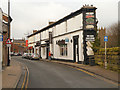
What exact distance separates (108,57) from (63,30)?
14.3 metres

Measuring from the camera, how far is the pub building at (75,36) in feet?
68.1

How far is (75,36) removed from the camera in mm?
23453

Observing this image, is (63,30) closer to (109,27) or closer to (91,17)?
(91,17)

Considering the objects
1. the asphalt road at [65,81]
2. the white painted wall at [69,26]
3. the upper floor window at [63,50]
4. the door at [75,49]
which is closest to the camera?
the asphalt road at [65,81]

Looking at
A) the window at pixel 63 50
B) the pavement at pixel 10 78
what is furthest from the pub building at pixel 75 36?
the pavement at pixel 10 78

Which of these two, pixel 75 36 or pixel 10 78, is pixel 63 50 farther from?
pixel 10 78

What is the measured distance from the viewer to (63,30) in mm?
28234

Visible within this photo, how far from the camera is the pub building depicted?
818 inches

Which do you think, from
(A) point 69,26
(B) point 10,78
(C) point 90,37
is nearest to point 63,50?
(A) point 69,26

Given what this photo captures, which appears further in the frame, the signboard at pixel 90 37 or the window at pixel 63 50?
the window at pixel 63 50

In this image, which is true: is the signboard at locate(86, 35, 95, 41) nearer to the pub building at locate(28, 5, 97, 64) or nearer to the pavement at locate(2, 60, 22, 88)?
the pub building at locate(28, 5, 97, 64)

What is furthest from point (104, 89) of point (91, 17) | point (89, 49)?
point (91, 17)

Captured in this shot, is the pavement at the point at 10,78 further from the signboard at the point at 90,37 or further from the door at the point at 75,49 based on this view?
the door at the point at 75,49

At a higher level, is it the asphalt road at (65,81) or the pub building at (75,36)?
the pub building at (75,36)
